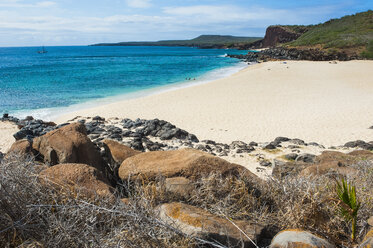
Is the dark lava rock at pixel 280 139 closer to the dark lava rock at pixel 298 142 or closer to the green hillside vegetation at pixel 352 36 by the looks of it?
the dark lava rock at pixel 298 142

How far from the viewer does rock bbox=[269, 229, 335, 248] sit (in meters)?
2.40

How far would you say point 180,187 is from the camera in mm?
3506

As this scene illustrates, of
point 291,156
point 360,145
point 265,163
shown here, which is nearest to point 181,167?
point 265,163

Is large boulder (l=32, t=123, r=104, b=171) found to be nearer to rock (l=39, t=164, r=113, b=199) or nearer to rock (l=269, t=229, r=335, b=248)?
rock (l=39, t=164, r=113, b=199)

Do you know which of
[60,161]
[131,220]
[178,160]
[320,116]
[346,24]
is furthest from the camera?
[346,24]

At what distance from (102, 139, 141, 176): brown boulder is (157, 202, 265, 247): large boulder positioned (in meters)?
2.38

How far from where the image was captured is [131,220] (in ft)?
8.43

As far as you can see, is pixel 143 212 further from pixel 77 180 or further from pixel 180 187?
pixel 77 180

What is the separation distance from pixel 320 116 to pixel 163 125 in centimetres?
845

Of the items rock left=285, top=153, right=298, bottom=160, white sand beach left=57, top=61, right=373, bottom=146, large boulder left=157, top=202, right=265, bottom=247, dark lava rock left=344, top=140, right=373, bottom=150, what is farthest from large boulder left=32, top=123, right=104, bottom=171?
dark lava rock left=344, top=140, right=373, bottom=150

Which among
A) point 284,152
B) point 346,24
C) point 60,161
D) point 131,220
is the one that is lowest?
point 284,152

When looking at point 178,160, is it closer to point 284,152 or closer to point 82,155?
point 82,155

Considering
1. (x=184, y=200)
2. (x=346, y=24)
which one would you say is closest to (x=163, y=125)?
(x=184, y=200)

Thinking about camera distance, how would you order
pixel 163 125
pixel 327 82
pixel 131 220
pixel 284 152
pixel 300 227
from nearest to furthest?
pixel 131 220 < pixel 300 227 < pixel 284 152 < pixel 163 125 < pixel 327 82
